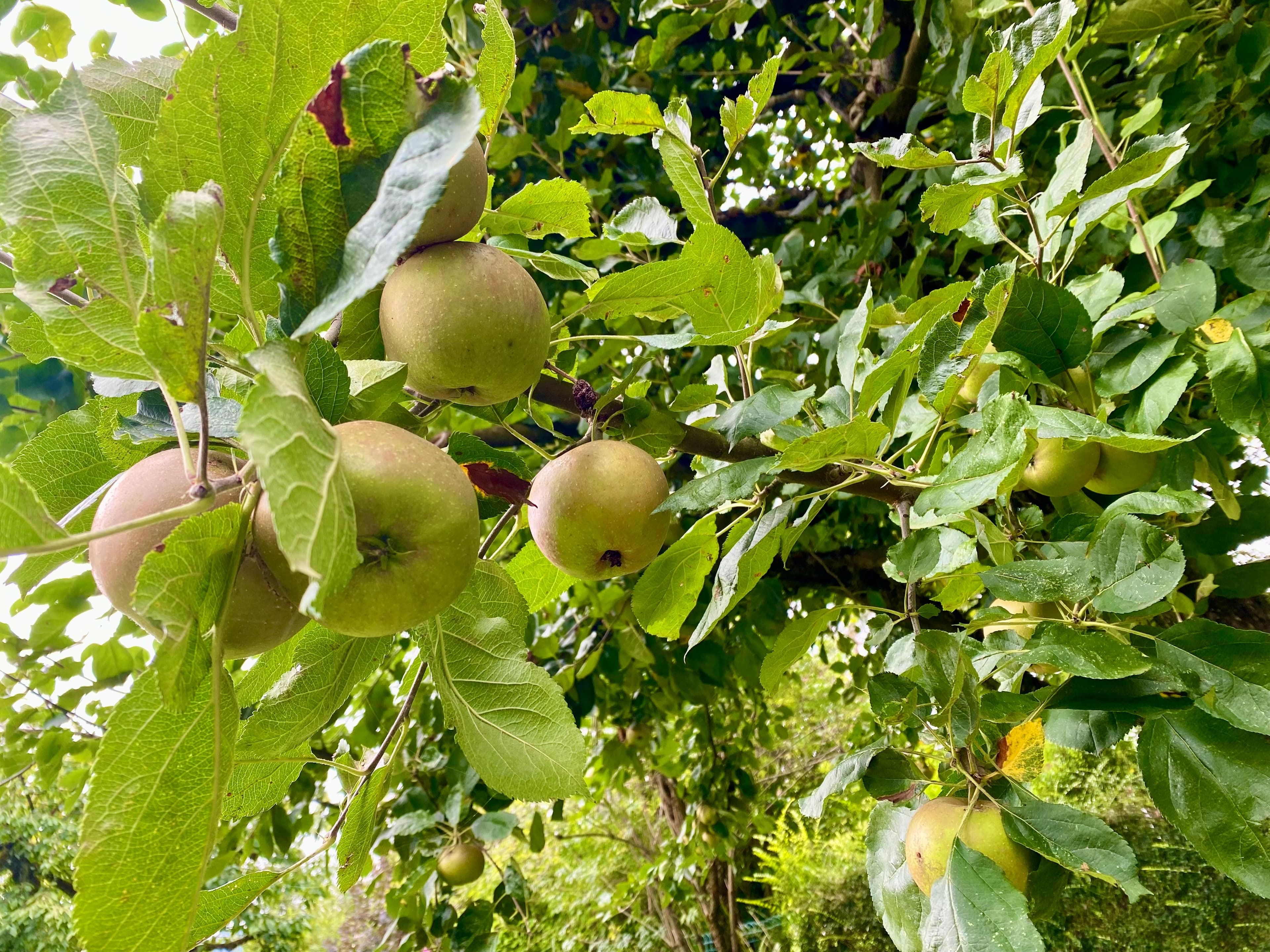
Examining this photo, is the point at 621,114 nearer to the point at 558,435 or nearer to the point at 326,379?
the point at 558,435

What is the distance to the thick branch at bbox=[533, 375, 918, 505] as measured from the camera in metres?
0.78

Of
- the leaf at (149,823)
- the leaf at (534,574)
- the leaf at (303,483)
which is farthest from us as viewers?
the leaf at (534,574)

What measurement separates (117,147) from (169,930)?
1.57 ft

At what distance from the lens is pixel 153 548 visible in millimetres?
474

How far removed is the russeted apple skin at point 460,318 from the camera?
1.84ft

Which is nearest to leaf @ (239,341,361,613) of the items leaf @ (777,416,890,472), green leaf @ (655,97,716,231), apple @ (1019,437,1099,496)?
leaf @ (777,416,890,472)

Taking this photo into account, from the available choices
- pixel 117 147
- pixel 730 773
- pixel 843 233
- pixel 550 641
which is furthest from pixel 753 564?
pixel 730 773

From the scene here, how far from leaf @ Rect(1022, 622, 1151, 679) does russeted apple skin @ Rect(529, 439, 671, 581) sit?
15.0 inches

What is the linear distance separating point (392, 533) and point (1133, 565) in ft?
2.36

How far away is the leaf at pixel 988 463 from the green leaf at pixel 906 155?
0.41 m

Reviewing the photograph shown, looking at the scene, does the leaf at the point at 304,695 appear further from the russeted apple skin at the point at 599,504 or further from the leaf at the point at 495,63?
the leaf at the point at 495,63

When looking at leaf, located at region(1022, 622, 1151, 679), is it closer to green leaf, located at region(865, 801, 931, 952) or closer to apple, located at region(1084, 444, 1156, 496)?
green leaf, located at region(865, 801, 931, 952)

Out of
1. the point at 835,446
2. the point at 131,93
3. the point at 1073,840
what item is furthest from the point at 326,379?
the point at 1073,840

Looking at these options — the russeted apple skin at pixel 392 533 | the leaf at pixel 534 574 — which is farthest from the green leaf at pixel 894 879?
the russeted apple skin at pixel 392 533
